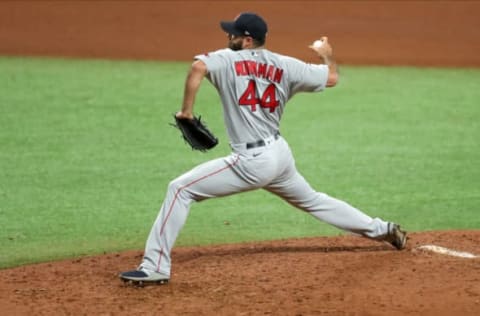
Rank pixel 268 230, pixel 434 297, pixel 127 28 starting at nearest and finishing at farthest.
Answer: pixel 434 297
pixel 268 230
pixel 127 28

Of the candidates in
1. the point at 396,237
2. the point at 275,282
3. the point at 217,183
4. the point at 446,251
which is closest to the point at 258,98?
the point at 217,183

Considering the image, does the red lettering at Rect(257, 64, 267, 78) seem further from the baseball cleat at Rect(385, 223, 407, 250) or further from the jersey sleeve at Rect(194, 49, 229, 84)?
the baseball cleat at Rect(385, 223, 407, 250)

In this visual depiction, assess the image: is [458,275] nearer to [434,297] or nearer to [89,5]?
[434,297]

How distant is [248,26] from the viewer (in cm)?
664

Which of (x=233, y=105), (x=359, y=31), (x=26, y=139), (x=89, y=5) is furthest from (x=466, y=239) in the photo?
(x=89, y=5)

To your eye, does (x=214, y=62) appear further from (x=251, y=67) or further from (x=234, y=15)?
(x=234, y=15)

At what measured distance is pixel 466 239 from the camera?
7.71 metres

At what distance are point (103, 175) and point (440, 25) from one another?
967cm

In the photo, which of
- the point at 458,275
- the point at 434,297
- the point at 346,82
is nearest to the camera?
the point at 434,297

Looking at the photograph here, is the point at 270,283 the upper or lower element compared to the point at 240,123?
lower

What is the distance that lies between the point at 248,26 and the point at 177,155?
4048 millimetres

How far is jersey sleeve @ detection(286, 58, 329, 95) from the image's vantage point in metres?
6.76

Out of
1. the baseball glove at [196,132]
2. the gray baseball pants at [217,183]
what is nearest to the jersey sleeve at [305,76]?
the gray baseball pants at [217,183]

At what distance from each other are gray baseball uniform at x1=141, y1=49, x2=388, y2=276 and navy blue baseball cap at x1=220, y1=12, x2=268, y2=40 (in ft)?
0.37
